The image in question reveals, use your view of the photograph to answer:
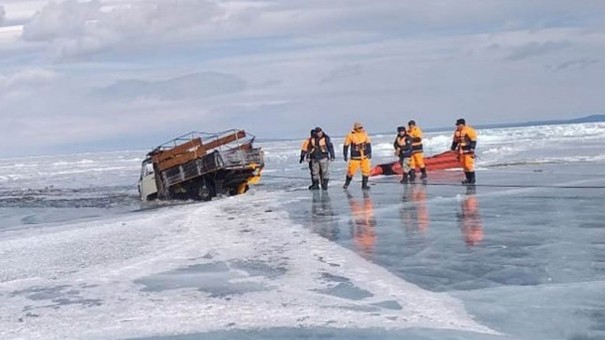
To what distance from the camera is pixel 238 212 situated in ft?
56.4

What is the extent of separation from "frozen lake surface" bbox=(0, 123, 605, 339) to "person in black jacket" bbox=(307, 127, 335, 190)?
3932mm

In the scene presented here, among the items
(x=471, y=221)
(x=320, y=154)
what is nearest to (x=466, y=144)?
(x=320, y=154)

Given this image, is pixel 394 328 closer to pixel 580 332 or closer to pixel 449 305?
pixel 449 305

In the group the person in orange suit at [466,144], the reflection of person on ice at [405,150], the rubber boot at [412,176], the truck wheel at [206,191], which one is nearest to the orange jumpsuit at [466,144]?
the person in orange suit at [466,144]

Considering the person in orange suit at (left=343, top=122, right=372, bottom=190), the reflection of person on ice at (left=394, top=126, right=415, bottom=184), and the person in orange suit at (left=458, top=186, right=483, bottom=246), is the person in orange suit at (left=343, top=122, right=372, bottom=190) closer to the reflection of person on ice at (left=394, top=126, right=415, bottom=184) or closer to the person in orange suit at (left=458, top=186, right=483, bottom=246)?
the reflection of person on ice at (left=394, top=126, right=415, bottom=184)

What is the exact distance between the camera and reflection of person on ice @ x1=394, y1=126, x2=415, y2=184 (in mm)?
22234

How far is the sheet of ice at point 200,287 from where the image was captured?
725 centimetres

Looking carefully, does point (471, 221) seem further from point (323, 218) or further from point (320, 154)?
point (320, 154)

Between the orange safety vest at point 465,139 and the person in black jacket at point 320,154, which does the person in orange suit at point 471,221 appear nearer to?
the orange safety vest at point 465,139

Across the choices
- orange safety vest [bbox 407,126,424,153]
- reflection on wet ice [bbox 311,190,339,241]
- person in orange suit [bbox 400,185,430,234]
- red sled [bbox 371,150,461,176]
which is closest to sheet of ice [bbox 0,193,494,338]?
reflection on wet ice [bbox 311,190,339,241]

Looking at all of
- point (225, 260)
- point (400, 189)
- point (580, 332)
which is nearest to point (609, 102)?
point (580, 332)

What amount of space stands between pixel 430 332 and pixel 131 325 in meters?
2.44

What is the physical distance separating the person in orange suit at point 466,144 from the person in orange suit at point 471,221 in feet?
8.14

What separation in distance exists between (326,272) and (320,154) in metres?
12.2
